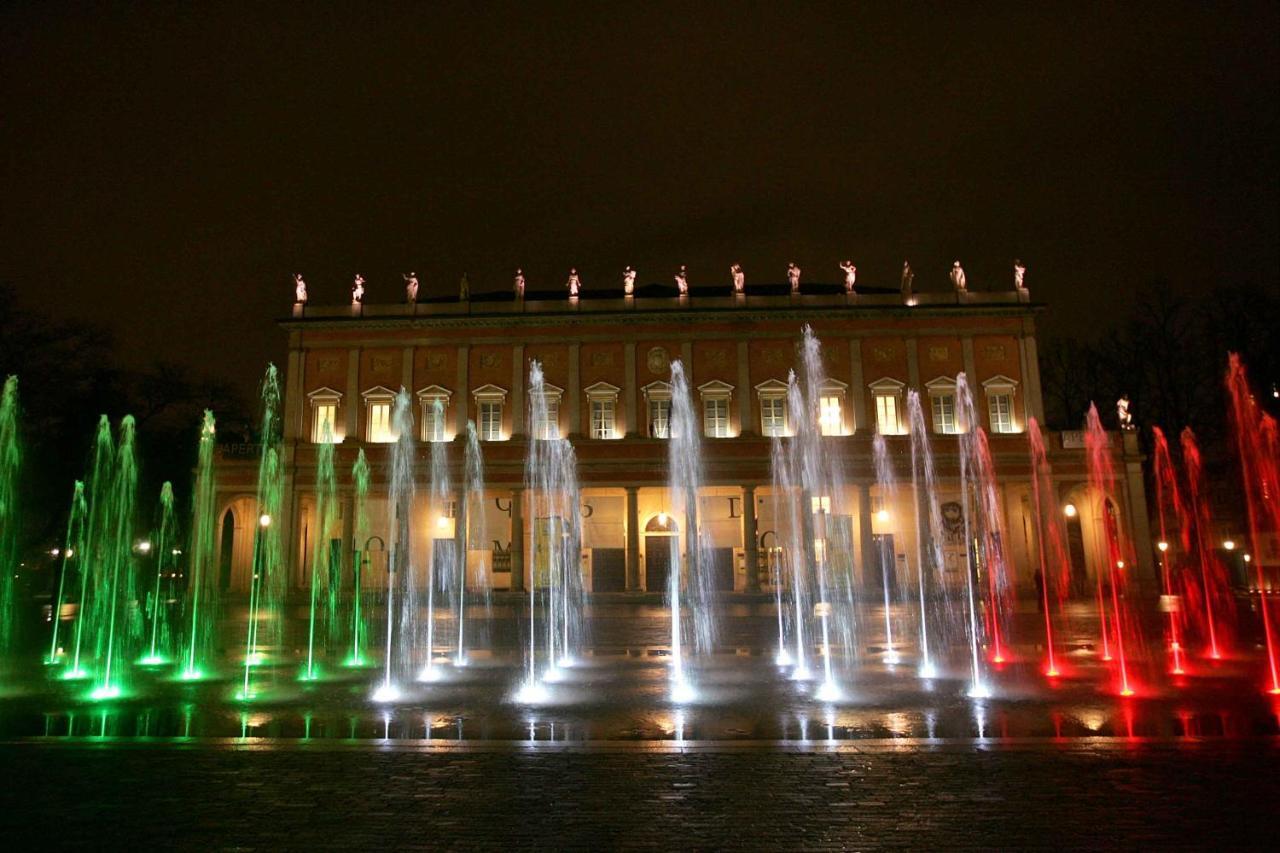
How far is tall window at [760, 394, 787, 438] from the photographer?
4278 centimetres

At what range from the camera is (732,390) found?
141ft

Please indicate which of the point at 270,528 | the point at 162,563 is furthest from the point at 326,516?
the point at 162,563

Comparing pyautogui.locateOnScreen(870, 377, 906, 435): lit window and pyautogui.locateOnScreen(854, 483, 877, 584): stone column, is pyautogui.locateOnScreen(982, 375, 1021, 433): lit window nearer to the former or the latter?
pyautogui.locateOnScreen(870, 377, 906, 435): lit window

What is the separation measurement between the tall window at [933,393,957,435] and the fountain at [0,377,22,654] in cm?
3808

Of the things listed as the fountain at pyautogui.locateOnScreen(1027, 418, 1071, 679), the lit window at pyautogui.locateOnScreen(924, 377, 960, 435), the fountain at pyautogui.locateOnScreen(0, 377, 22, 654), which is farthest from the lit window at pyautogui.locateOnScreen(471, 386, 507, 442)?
the fountain at pyautogui.locateOnScreen(1027, 418, 1071, 679)

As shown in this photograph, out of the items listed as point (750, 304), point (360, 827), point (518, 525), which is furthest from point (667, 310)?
point (360, 827)

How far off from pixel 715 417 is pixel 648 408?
3.34 metres

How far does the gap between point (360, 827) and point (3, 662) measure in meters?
14.9

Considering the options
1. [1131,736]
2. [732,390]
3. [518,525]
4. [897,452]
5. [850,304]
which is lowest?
[1131,736]

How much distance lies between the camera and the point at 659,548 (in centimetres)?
4291

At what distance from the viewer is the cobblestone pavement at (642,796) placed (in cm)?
600

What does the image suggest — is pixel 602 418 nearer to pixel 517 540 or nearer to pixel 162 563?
pixel 517 540

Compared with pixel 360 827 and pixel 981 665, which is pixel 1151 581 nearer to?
pixel 981 665

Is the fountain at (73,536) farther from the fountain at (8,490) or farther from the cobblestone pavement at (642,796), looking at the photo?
the cobblestone pavement at (642,796)
